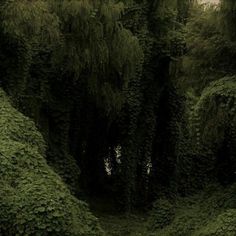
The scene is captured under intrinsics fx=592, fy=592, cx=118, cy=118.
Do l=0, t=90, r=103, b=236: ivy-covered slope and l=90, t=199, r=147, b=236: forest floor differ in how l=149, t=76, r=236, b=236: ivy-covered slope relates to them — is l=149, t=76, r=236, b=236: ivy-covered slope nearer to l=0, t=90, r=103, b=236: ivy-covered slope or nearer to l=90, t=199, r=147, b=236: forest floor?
l=90, t=199, r=147, b=236: forest floor

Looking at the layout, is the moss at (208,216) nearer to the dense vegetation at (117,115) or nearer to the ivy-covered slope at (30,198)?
the dense vegetation at (117,115)

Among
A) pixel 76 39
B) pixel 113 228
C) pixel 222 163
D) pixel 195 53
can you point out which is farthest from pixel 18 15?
pixel 222 163

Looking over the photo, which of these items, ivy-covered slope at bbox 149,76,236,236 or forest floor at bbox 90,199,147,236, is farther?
forest floor at bbox 90,199,147,236

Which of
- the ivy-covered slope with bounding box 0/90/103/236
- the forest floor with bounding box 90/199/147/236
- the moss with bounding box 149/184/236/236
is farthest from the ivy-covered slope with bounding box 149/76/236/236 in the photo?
the ivy-covered slope with bounding box 0/90/103/236

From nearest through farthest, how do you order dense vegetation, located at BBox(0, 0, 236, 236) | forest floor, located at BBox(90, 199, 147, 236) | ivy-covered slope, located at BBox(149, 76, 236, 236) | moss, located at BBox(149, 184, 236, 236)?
dense vegetation, located at BBox(0, 0, 236, 236), moss, located at BBox(149, 184, 236, 236), ivy-covered slope, located at BBox(149, 76, 236, 236), forest floor, located at BBox(90, 199, 147, 236)

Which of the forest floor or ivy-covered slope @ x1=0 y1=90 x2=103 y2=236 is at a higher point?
the forest floor

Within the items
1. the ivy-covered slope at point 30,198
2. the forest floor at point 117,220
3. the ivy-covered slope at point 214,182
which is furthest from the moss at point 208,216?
the ivy-covered slope at point 30,198

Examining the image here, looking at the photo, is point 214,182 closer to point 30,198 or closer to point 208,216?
point 208,216
